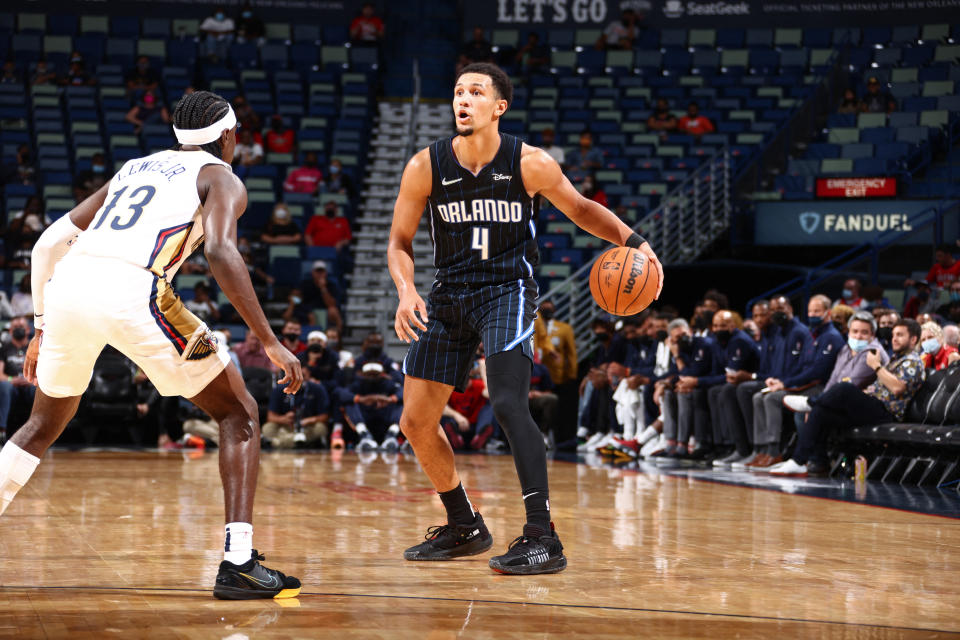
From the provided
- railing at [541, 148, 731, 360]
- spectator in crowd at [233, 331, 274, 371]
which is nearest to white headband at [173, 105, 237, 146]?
spectator in crowd at [233, 331, 274, 371]

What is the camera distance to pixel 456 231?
13.9ft

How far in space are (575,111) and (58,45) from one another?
9293 millimetres

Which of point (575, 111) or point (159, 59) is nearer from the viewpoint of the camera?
point (575, 111)

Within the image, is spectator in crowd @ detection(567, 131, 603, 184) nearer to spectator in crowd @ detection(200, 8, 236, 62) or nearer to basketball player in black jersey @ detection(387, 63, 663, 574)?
spectator in crowd @ detection(200, 8, 236, 62)

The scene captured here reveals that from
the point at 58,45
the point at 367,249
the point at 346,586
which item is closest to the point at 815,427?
the point at 346,586

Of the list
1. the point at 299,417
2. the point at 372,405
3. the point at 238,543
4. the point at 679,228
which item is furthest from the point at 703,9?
the point at 238,543

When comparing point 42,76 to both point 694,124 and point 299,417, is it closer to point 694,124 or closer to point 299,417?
point 299,417

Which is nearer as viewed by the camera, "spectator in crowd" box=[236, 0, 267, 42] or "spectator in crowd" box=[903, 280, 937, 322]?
"spectator in crowd" box=[903, 280, 937, 322]

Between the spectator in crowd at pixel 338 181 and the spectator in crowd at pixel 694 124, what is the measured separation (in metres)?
5.32

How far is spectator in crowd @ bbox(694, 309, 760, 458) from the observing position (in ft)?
33.5

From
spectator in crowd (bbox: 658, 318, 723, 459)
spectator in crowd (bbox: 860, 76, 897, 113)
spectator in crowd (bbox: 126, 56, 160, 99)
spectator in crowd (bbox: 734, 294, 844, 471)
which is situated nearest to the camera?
spectator in crowd (bbox: 734, 294, 844, 471)

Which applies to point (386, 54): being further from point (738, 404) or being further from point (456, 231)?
point (456, 231)

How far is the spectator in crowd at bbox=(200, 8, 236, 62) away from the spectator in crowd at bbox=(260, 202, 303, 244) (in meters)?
5.92

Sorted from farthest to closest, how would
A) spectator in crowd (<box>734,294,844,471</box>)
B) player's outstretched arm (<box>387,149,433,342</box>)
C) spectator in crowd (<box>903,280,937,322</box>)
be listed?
spectator in crowd (<box>903,280,937,322</box>) < spectator in crowd (<box>734,294,844,471</box>) < player's outstretched arm (<box>387,149,433,342</box>)
